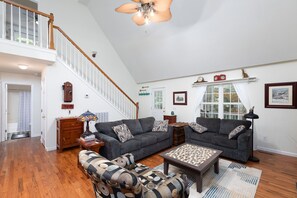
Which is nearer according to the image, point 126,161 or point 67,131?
point 126,161

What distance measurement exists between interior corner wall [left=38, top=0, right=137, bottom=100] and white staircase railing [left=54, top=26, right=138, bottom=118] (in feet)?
2.16

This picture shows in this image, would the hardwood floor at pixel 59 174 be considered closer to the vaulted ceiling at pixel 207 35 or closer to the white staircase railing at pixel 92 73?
the white staircase railing at pixel 92 73

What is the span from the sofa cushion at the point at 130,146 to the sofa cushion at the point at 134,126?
24.1 inches

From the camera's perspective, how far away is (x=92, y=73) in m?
5.52

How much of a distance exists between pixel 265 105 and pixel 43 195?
5231 mm

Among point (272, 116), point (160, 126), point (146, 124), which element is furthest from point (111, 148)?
point (272, 116)

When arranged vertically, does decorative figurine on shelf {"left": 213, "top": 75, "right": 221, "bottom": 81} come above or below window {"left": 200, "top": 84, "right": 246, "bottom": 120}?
above

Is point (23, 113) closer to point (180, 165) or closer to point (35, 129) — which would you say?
point (35, 129)

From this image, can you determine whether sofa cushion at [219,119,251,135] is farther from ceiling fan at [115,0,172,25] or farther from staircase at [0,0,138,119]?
staircase at [0,0,138,119]

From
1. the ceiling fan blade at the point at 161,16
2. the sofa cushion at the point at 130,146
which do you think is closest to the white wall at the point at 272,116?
the ceiling fan blade at the point at 161,16

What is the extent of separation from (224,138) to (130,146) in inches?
88.2

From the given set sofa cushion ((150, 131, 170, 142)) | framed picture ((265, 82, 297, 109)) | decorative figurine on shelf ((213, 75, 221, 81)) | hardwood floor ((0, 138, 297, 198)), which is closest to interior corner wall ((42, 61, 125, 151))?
hardwood floor ((0, 138, 297, 198))

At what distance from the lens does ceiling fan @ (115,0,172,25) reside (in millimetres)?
2066

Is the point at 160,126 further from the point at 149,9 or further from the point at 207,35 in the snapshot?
the point at 149,9
